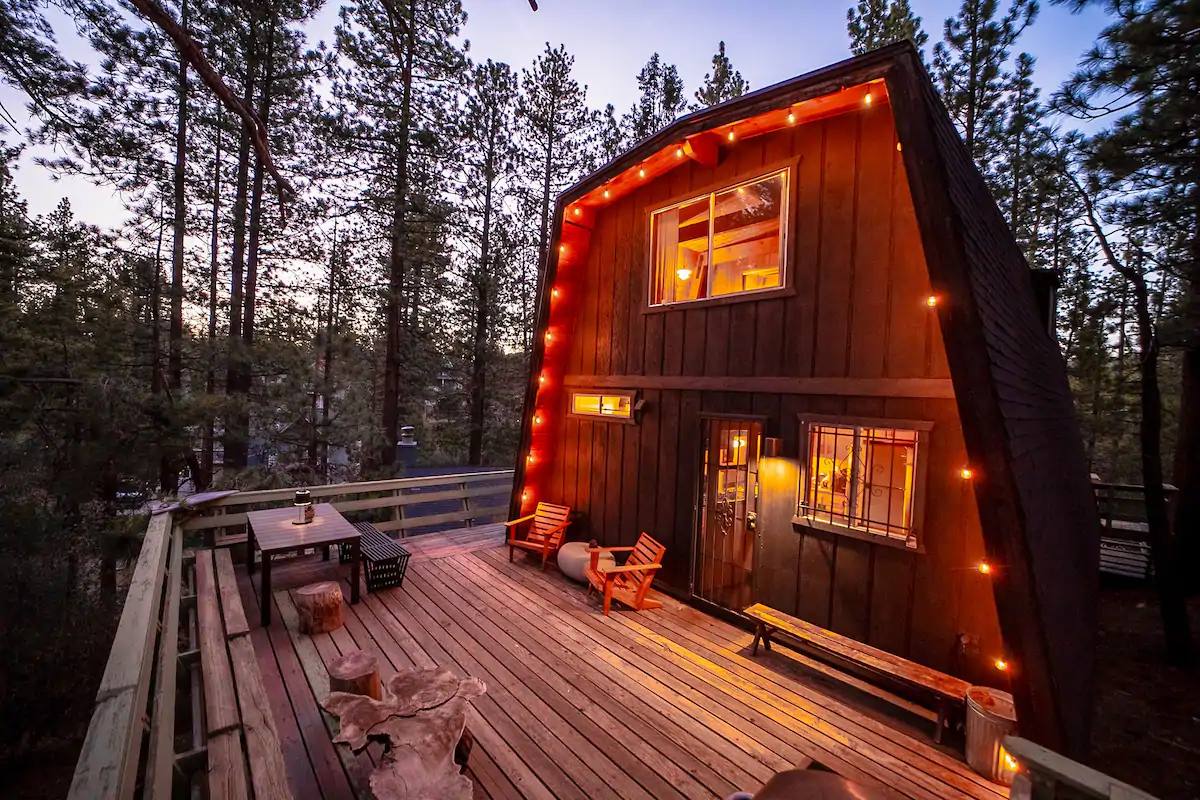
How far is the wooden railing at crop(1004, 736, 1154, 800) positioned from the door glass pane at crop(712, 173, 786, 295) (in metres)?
3.82

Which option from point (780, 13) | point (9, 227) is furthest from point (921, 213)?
point (9, 227)

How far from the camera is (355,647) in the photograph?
4.13m

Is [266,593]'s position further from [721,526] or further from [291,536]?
[721,526]

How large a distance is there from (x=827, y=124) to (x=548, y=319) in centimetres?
401

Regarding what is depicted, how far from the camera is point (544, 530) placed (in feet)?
21.2

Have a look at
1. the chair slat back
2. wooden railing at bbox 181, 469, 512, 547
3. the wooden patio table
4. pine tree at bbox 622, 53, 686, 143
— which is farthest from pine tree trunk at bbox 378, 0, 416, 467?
pine tree at bbox 622, 53, 686, 143

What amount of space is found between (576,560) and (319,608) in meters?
2.75

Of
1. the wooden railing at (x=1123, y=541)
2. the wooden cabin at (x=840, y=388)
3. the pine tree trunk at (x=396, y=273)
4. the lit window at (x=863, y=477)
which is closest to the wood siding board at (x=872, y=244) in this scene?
the wooden cabin at (x=840, y=388)

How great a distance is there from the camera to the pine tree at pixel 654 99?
1424 centimetres

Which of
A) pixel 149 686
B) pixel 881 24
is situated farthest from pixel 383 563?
pixel 881 24

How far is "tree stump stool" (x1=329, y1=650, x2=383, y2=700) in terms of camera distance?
2967 mm

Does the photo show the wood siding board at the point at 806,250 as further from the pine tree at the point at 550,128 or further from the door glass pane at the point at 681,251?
the pine tree at the point at 550,128

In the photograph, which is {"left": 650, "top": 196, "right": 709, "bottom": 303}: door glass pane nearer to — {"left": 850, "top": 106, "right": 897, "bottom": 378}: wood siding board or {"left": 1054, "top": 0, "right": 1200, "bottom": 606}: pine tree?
{"left": 850, "top": 106, "right": 897, "bottom": 378}: wood siding board

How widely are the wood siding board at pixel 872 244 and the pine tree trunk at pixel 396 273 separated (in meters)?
9.88
